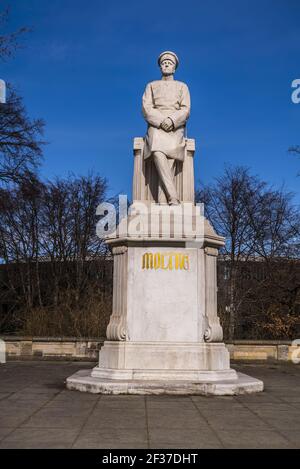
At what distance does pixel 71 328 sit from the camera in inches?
719

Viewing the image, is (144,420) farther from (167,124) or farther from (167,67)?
(167,67)

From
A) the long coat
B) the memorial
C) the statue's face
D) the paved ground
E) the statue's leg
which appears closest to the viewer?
the paved ground

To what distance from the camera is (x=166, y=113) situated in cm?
1034

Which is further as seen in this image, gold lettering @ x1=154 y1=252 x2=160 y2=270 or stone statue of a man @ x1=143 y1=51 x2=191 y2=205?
stone statue of a man @ x1=143 y1=51 x2=191 y2=205

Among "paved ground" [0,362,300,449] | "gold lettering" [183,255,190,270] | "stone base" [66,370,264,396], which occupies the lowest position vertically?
"paved ground" [0,362,300,449]

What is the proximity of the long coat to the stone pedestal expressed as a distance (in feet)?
4.16

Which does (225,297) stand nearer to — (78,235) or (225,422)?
(78,235)

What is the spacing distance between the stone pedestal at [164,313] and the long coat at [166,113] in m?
1.27

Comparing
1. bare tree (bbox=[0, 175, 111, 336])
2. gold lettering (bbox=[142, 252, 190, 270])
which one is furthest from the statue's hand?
bare tree (bbox=[0, 175, 111, 336])

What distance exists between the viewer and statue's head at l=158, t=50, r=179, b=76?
10.6m

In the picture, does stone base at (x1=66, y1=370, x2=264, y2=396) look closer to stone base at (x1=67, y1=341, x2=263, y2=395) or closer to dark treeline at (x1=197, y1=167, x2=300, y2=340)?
stone base at (x1=67, y1=341, x2=263, y2=395)
